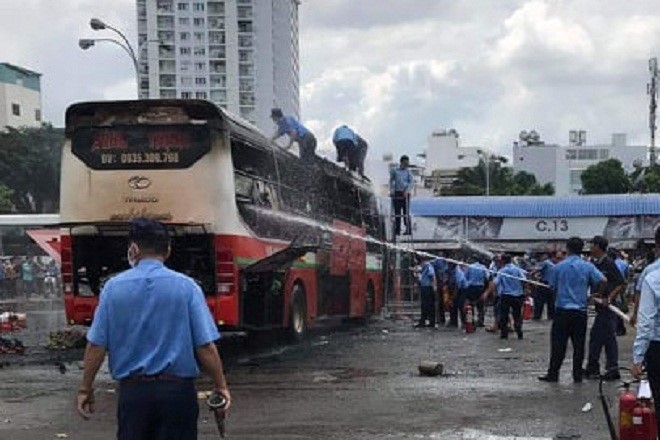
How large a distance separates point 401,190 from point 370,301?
287cm

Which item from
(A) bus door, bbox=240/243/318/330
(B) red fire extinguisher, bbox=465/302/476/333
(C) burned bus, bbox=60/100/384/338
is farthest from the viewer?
(B) red fire extinguisher, bbox=465/302/476/333

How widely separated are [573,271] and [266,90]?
380ft

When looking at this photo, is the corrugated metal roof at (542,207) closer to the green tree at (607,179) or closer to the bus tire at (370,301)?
the green tree at (607,179)

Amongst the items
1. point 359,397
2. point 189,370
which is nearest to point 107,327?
point 189,370

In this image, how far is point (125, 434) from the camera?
16.3 feet

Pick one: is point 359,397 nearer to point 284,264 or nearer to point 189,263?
point 189,263

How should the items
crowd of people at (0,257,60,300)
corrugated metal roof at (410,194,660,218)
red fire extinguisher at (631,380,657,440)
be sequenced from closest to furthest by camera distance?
red fire extinguisher at (631,380,657,440)
crowd of people at (0,257,60,300)
corrugated metal roof at (410,194,660,218)

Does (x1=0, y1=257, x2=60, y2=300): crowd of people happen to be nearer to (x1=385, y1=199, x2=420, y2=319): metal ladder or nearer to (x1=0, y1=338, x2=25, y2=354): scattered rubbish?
(x1=385, y1=199, x2=420, y2=319): metal ladder

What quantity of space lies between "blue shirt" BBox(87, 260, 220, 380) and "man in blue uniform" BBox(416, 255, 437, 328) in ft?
52.5

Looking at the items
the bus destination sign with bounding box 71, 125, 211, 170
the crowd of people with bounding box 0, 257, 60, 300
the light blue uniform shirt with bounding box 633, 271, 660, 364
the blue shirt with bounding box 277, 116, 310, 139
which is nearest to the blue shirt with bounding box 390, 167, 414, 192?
the blue shirt with bounding box 277, 116, 310, 139

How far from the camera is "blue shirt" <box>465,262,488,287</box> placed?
20.9 m

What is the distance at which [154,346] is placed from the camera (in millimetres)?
4977

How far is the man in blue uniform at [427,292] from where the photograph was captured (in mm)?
20844

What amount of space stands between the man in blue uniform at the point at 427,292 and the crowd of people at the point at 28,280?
2007 centimetres
